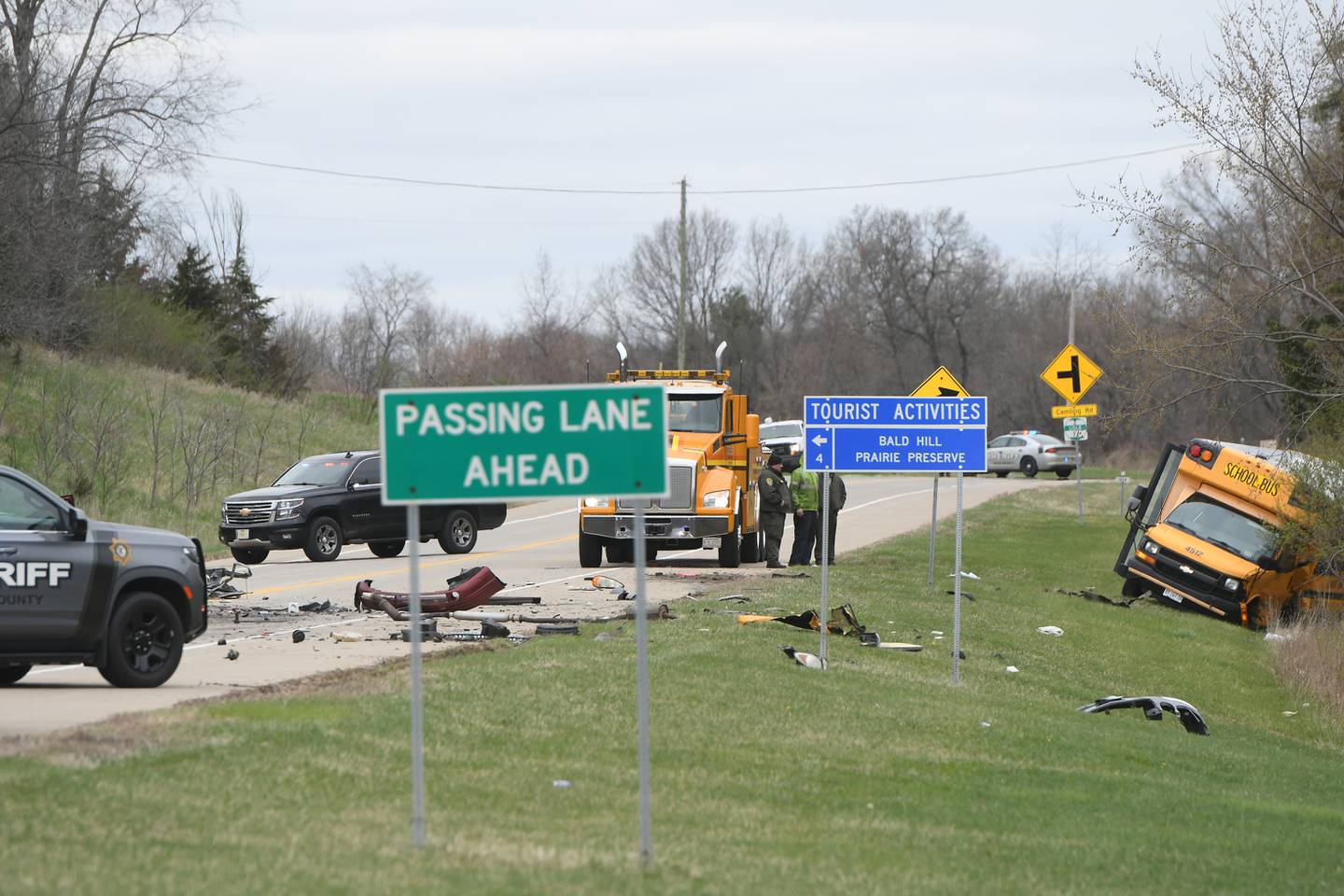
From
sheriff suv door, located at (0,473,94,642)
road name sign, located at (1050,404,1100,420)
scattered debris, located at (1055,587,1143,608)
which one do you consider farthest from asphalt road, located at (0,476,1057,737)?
road name sign, located at (1050,404,1100,420)

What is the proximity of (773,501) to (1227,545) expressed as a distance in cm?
752

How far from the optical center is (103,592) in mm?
12039

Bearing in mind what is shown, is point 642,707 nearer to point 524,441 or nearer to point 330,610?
point 524,441

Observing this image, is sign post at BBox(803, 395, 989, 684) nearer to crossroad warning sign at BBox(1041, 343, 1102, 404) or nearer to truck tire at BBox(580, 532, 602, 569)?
truck tire at BBox(580, 532, 602, 569)

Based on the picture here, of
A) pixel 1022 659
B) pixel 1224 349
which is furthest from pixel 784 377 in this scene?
pixel 1022 659

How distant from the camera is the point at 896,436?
15484 millimetres

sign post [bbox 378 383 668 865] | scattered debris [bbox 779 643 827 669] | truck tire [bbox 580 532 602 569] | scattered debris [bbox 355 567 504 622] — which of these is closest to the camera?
sign post [bbox 378 383 668 865]

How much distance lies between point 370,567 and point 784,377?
6883 centimetres

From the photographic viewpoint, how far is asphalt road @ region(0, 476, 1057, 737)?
38.7ft

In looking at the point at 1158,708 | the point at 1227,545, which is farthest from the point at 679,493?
the point at 1158,708

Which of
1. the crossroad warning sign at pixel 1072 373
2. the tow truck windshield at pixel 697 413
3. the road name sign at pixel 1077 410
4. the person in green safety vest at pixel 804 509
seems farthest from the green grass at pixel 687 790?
the road name sign at pixel 1077 410

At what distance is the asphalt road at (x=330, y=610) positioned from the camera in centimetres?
1178

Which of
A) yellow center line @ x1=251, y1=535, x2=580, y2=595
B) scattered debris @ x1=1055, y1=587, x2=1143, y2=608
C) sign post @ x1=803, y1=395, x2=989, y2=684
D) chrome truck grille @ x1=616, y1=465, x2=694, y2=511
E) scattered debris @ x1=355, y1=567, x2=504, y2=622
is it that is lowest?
scattered debris @ x1=1055, y1=587, x2=1143, y2=608

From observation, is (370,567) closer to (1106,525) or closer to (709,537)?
(709,537)
